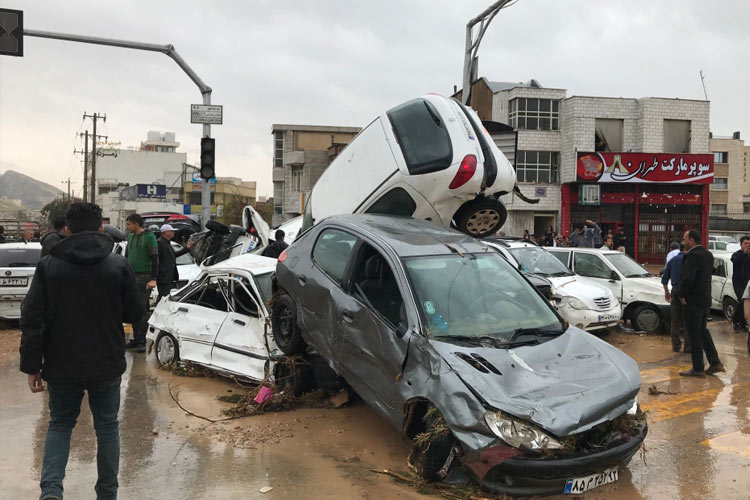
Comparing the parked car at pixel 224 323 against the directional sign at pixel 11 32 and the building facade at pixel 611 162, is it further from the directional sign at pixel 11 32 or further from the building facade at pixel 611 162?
the building facade at pixel 611 162

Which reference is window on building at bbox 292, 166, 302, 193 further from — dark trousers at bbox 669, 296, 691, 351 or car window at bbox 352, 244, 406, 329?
car window at bbox 352, 244, 406, 329

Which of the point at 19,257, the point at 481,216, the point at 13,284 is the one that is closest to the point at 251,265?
the point at 481,216

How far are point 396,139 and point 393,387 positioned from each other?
3238mm

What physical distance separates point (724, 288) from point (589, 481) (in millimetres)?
10507

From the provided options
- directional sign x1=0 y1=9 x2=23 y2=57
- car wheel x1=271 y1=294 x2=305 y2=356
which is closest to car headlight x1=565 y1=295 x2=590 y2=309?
car wheel x1=271 y1=294 x2=305 y2=356

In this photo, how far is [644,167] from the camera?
33562 millimetres

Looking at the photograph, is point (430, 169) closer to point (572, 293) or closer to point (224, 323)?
point (224, 323)

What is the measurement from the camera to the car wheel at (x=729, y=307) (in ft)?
40.5

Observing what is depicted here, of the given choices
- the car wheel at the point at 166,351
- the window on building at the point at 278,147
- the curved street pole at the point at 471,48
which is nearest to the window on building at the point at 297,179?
the window on building at the point at 278,147

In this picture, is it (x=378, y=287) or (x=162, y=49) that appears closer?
(x=378, y=287)

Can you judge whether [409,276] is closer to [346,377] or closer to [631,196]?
[346,377]

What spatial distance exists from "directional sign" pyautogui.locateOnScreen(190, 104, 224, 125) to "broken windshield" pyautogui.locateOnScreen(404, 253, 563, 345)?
8.89 m

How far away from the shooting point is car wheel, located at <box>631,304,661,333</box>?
1115 cm

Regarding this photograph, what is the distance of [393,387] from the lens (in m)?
4.56
